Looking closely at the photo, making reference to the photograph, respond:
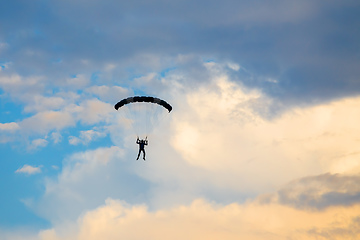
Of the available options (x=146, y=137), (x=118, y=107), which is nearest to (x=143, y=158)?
(x=146, y=137)

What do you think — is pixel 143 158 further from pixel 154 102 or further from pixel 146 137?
pixel 154 102

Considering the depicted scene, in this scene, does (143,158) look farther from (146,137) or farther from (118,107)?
(118,107)

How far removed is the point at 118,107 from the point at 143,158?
26.1ft

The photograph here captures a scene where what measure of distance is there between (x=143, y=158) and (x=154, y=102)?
315 inches

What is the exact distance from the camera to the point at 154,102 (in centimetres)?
7150

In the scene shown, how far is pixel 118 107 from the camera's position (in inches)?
2815

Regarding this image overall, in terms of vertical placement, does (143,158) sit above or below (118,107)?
below

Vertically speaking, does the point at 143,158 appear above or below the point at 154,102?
below

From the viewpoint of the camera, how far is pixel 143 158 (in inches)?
2815

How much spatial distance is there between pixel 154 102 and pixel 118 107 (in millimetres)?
5095

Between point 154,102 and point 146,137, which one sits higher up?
point 154,102

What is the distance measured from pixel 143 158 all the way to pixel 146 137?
300 centimetres
